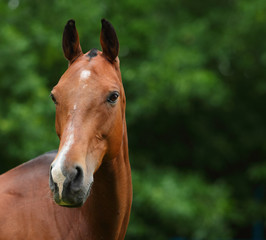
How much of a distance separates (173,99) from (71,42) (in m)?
9.23

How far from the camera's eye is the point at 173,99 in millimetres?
12539

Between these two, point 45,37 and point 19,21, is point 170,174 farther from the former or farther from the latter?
point 19,21

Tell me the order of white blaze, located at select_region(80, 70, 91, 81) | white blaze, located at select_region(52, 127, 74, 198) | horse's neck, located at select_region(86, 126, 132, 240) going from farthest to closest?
horse's neck, located at select_region(86, 126, 132, 240), white blaze, located at select_region(80, 70, 91, 81), white blaze, located at select_region(52, 127, 74, 198)

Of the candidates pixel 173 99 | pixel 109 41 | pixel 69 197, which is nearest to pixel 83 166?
pixel 69 197

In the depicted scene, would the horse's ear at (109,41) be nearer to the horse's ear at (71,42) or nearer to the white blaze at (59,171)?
the horse's ear at (71,42)

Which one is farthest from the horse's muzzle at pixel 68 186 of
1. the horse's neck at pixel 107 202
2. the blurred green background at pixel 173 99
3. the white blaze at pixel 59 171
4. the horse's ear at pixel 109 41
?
the blurred green background at pixel 173 99

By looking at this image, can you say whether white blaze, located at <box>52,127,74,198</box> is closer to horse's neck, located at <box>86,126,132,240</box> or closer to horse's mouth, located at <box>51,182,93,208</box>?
horse's mouth, located at <box>51,182,93,208</box>

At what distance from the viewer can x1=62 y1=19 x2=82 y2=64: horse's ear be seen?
338 centimetres


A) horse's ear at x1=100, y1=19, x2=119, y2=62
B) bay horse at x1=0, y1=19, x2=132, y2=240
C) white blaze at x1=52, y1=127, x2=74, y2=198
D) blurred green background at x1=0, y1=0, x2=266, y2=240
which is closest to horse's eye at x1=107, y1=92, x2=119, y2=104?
bay horse at x1=0, y1=19, x2=132, y2=240

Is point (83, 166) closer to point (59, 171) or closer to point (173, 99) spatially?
point (59, 171)

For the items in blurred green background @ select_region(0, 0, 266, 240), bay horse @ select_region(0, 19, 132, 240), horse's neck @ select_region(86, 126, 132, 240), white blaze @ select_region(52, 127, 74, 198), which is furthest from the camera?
blurred green background @ select_region(0, 0, 266, 240)

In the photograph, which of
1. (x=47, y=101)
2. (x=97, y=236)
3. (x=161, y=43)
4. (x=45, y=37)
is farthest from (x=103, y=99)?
(x=161, y=43)

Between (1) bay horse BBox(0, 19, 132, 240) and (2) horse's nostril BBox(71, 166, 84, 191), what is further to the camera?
(1) bay horse BBox(0, 19, 132, 240)

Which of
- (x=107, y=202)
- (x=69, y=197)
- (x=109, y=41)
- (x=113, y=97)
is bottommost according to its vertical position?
(x=107, y=202)
